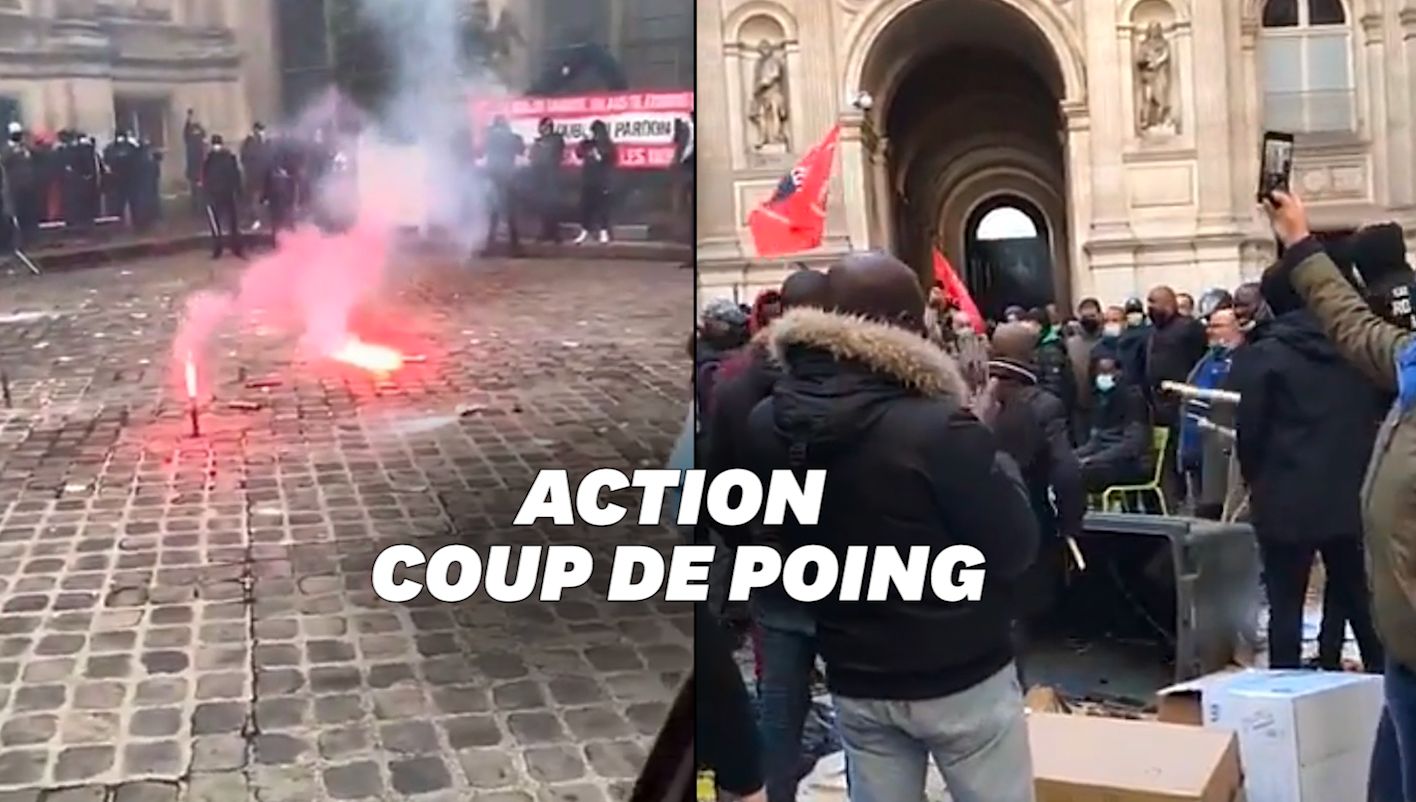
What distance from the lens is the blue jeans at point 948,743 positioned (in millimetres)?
2197

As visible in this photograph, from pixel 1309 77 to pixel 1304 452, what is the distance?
31.7 ft

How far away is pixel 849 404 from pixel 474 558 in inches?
27.1

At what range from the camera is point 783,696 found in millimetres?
3160

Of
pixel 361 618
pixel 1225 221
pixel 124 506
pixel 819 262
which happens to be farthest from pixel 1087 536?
pixel 1225 221

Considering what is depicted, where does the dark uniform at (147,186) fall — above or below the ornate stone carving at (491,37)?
below

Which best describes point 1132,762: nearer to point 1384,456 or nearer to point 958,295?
point 1384,456

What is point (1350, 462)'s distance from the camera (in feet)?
12.0

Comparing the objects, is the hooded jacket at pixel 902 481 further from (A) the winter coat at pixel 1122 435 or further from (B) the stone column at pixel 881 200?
(B) the stone column at pixel 881 200

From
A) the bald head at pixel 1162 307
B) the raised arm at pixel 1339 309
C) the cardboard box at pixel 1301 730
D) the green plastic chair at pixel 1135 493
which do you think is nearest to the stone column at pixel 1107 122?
the bald head at pixel 1162 307

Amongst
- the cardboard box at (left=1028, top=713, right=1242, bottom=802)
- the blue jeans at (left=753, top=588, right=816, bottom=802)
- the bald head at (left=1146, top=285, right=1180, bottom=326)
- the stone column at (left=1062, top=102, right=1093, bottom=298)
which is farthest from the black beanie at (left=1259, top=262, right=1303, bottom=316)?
the stone column at (left=1062, top=102, right=1093, bottom=298)

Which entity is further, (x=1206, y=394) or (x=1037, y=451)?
(x=1206, y=394)

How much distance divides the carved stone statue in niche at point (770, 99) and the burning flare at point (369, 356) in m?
10.3

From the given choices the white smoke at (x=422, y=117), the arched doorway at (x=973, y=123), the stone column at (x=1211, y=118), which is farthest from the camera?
the arched doorway at (x=973, y=123)

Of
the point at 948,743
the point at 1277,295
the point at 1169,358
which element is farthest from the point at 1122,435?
the point at 948,743
